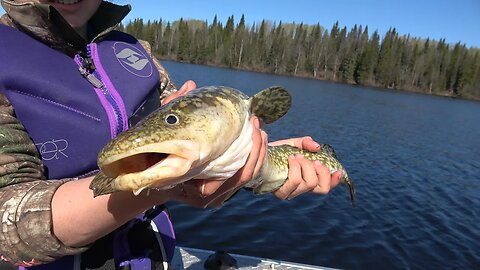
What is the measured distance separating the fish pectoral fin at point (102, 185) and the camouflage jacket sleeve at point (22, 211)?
29 centimetres

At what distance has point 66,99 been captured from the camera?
7.33ft

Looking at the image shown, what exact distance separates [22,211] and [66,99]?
750 mm

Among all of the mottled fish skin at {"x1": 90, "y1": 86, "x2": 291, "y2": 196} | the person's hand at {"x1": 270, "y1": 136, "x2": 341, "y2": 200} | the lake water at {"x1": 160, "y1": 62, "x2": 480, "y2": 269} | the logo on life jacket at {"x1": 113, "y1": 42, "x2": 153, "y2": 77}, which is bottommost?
the lake water at {"x1": 160, "y1": 62, "x2": 480, "y2": 269}

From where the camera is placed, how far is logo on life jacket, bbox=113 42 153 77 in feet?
8.78

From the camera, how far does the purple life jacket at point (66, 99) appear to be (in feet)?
6.90

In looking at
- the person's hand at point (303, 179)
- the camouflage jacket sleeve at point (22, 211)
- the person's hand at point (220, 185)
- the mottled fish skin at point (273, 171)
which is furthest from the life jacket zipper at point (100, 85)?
the person's hand at point (303, 179)

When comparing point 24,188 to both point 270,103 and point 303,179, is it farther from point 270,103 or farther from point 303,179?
point 303,179

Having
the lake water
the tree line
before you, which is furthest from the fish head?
the tree line

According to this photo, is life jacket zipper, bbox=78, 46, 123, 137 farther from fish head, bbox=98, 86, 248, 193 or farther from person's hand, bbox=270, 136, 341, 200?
person's hand, bbox=270, 136, 341, 200

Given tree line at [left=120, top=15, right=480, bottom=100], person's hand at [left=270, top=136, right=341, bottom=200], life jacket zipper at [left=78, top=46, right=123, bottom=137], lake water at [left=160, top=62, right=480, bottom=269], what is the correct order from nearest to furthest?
life jacket zipper at [left=78, top=46, right=123, bottom=137], person's hand at [left=270, top=136, right=341, bottom=200], lake water at [left=160, top=62, right=480, bottom=269], tree line at [left=120, top=15, right=480, bottom=100]

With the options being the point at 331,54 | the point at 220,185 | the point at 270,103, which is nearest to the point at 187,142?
the point at 220,185

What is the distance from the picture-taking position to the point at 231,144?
1796 mm

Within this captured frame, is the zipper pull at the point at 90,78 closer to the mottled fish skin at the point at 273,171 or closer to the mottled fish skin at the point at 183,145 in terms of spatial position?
the mottled fish skin at the point at 183,145

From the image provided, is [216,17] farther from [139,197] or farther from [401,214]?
[139,197]
